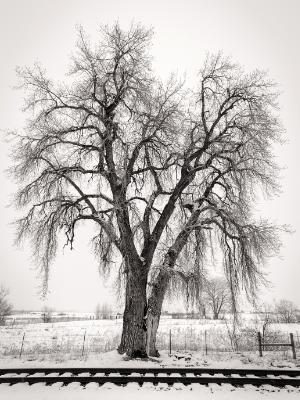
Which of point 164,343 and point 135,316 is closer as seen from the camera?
point 135,316

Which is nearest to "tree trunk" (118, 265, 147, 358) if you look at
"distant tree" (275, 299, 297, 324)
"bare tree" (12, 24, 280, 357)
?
"bare tree" (12, 24, 280, 357)

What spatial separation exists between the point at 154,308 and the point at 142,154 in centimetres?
619

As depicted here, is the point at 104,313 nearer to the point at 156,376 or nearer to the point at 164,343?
the point at 164,343

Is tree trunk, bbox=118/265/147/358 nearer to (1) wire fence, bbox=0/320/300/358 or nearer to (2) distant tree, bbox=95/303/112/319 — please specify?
(1) wire fence, bbox=0/320/300/358

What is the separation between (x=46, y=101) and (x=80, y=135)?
1888 mm

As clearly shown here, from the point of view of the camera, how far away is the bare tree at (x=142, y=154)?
448 inches

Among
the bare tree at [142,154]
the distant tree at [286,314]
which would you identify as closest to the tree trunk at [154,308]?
the bare tree at [142,154]

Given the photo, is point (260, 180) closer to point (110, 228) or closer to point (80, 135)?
point (110, 228)

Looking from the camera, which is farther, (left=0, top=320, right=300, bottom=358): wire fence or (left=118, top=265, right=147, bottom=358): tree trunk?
(left=0, top=320, right=300, bottom=358): wire fence

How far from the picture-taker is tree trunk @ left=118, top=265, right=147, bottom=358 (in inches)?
400

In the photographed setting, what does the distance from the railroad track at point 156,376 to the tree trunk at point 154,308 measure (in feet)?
9.57

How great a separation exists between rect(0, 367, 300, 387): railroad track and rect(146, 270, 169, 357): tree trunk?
292cm

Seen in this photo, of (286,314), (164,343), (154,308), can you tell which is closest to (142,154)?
(154,308)

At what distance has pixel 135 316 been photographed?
10.6 meters
